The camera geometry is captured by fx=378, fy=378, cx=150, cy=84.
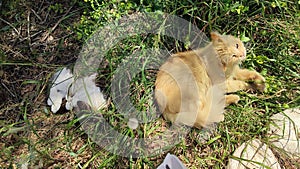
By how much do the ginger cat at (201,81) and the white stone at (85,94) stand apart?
374mm

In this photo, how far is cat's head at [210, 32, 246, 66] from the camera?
2086 millimetres

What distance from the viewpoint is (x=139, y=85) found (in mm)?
2316

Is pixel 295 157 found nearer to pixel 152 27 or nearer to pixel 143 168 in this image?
pixel 143 168

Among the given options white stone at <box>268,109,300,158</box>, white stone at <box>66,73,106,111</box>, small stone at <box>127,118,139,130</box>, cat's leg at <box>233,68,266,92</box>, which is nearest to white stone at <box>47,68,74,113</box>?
white stone at <box>66,73,106,111</box>

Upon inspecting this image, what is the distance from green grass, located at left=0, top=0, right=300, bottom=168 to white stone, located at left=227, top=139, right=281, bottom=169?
0.14 feet

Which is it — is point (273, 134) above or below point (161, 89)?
below

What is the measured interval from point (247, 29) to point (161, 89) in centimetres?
74

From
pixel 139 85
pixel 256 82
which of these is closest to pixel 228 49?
pixel 256 82

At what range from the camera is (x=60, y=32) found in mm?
2643

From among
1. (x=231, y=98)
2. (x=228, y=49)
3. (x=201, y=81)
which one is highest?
(x=228, y=49)

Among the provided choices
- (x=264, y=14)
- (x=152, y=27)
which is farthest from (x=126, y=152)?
(x=264, y=14)

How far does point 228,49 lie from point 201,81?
0.76 feet

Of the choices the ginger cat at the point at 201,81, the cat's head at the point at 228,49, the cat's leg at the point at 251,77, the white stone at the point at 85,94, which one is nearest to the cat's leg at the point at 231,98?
the ginger cat at the point at 201,81

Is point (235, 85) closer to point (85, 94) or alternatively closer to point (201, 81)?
point (201, 81)
